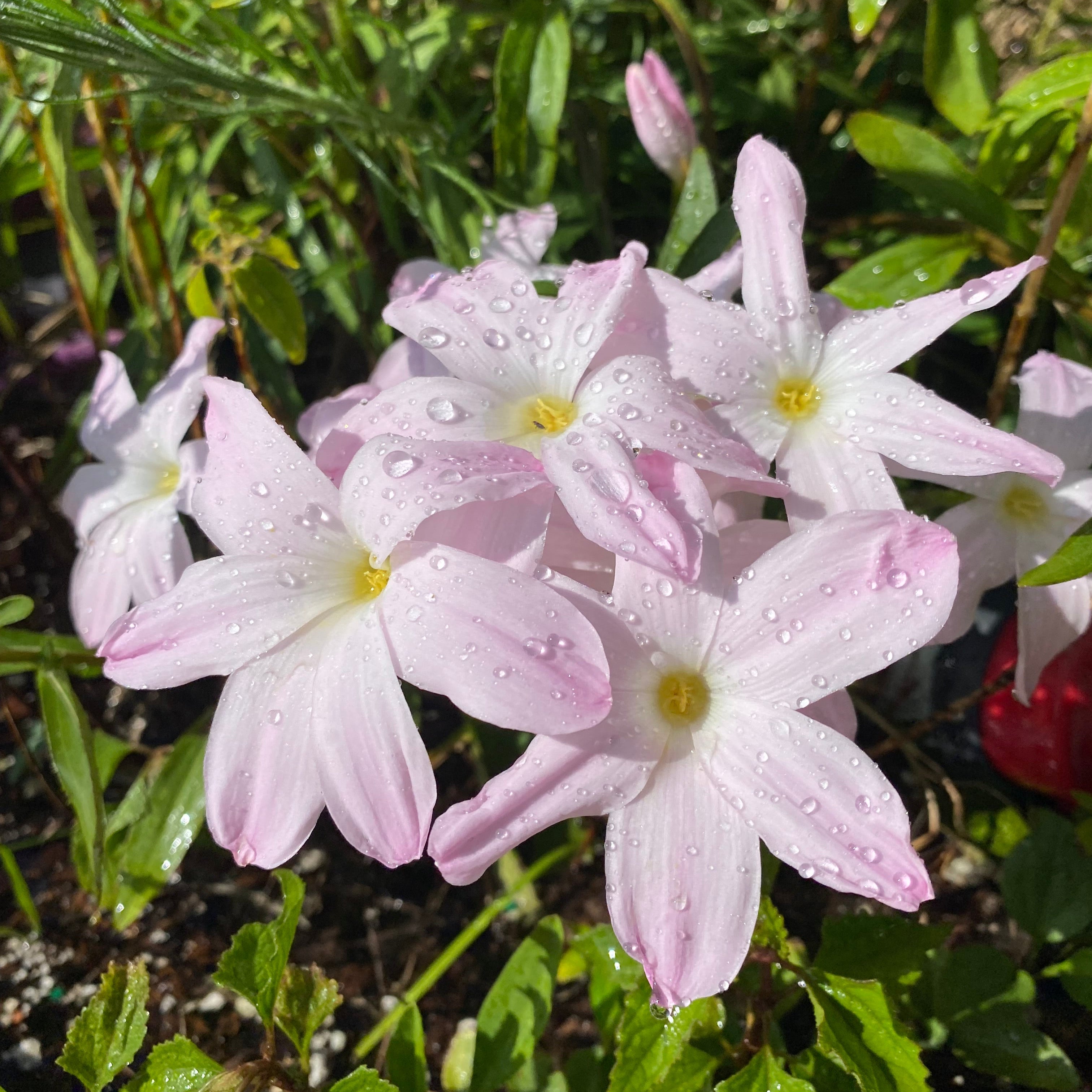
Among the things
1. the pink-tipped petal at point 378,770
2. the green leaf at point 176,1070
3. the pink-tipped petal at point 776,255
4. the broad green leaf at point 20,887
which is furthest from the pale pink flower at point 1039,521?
the broad green leaf at point 20,887

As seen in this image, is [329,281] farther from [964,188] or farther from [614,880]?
[614,880]

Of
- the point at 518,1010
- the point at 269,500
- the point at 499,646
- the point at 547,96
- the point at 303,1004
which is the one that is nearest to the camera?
the point at 499,646

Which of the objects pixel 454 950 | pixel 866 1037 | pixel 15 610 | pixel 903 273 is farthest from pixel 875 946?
pixel 15 610

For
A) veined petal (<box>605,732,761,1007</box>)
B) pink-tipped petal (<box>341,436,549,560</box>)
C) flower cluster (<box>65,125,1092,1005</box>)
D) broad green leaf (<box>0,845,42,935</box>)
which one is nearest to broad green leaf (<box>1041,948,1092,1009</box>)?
flower cluster (<box>65,125,1092,1005</box>)

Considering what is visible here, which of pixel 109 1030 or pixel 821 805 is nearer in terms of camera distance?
pixel 821 805

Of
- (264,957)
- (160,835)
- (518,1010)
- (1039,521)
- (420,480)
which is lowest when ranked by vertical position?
(518,1010)

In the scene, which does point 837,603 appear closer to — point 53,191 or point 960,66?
point 960,66

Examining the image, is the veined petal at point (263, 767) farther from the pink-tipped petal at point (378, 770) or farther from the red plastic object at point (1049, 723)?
the red plastic object at point (1049, 723)

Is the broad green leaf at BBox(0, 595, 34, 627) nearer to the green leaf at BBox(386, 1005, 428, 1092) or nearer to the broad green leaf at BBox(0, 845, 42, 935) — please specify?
the broad green leaf at BBox(0, 845, 42, 935)
